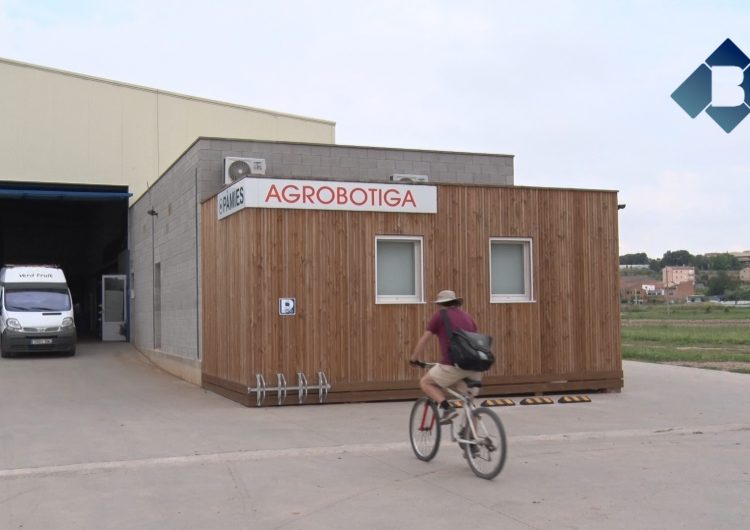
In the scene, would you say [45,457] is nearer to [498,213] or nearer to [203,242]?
Result: [203,242]

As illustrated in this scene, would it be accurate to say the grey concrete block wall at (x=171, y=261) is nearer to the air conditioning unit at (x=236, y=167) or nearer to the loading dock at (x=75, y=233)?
the air conditioning unit at (x=236, y=167)

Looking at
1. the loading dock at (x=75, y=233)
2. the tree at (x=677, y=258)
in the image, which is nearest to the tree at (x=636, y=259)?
the tree at (x=677, y=258)

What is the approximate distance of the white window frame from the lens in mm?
14430

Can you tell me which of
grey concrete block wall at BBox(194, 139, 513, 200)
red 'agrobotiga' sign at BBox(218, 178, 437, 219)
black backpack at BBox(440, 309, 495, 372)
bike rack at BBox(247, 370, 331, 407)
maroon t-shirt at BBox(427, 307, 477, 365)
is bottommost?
bike rack at BBox(247, 370, 331, 407)

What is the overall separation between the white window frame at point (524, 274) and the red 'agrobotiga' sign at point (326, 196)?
1.57 metres

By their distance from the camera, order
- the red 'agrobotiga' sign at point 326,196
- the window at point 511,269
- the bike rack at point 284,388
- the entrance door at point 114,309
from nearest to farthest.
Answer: the bike rack at point 284,388 < the red 'agrobotiga' sign at point 326,196 < the window at point 511,269 < the entrance door at point 114,309

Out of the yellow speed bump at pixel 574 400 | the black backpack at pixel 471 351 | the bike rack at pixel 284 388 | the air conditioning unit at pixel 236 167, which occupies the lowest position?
the yellow speed bump at pixel 574 400

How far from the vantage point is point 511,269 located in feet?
48.2

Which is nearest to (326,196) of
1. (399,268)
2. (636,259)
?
(399,268)

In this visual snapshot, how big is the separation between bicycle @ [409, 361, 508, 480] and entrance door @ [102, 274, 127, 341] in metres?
22.0

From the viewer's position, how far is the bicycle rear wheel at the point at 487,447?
A: 7301mm

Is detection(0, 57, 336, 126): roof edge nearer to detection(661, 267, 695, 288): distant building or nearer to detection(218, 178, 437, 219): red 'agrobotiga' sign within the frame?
detection(218, 178, 437, 219): red 'agrobotiga' sign

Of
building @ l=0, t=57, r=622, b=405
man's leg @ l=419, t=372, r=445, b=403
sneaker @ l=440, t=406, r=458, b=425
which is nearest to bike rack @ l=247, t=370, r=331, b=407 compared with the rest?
building @ l=0, t=57, r=622, b=405

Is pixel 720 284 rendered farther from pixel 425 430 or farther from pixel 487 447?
pixel 487 447
